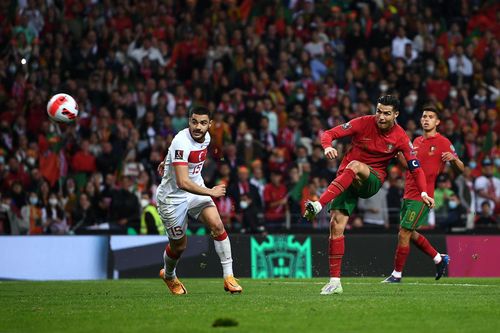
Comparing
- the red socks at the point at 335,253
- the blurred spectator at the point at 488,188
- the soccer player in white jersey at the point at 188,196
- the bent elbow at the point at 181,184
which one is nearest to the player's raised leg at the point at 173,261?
the soccer player in white jersey at the point at 188,196

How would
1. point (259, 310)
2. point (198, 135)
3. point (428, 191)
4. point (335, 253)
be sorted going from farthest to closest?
point (428, 191)
point (335, 253)
point (198, 135)
point (259, 310)

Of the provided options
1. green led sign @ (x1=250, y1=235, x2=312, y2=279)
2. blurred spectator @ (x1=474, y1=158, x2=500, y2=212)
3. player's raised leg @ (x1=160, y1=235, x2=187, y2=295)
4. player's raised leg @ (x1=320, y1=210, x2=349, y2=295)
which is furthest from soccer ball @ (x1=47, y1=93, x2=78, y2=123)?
blurred spectator @ (x1=474, y1=158, x2=500, y2=212)

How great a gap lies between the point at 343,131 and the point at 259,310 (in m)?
3.36

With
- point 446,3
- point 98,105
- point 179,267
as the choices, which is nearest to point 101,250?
point 179,267

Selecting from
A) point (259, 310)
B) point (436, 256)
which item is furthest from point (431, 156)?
point (259, 310)

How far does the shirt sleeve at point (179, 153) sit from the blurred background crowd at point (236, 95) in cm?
842

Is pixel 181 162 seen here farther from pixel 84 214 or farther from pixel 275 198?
pixel 275 198

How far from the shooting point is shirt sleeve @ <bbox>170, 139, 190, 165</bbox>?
12.6m

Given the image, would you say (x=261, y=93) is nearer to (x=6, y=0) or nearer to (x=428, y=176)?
(x=6, y=0)

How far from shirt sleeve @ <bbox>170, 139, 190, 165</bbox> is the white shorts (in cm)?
67

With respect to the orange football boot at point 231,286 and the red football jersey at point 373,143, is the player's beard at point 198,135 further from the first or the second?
the red football jersey at point 373,143

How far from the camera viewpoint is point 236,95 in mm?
24625

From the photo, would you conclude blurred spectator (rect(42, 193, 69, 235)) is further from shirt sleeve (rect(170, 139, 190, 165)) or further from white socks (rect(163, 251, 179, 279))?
shirt sleeve (rect(170, 139, 190, 165))

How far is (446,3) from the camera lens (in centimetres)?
2964
